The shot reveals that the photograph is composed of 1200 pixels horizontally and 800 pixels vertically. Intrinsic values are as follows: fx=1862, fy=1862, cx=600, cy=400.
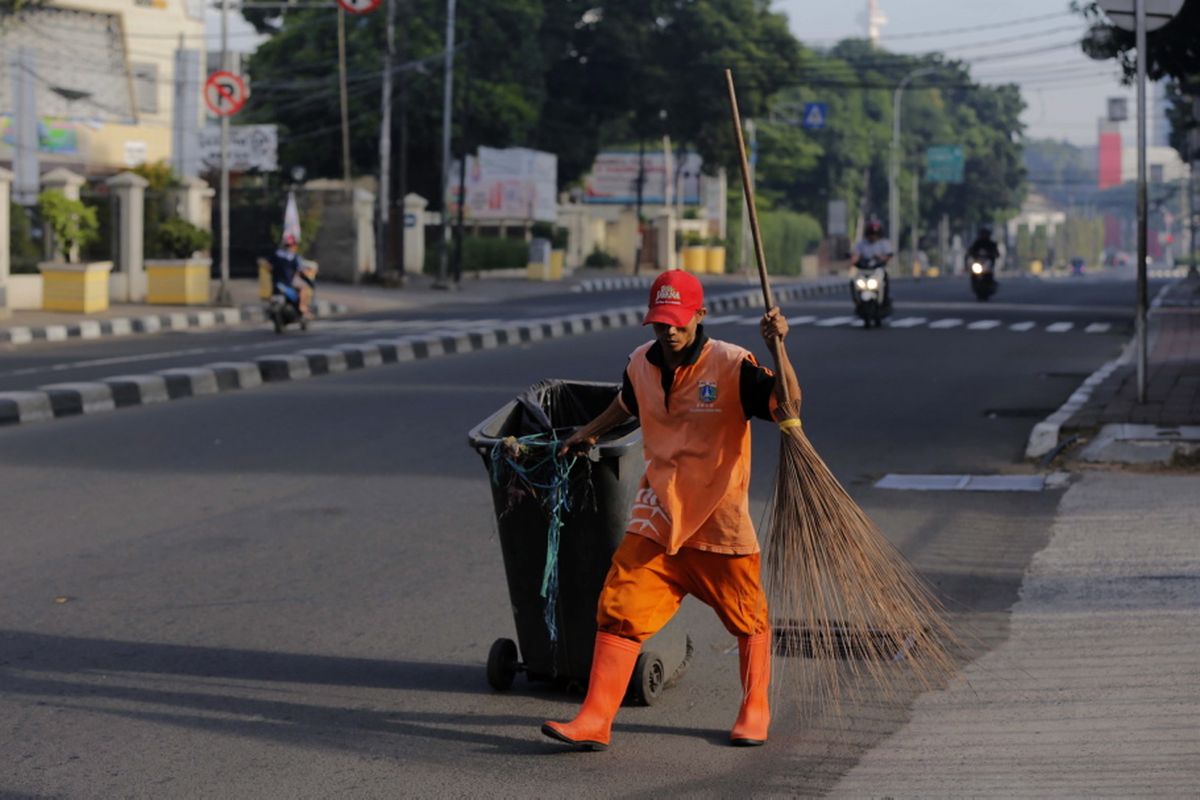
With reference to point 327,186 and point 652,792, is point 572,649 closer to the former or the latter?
point 652,792

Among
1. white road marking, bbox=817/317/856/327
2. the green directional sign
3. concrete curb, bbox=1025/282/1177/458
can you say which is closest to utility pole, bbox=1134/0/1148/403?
concrete curb, bbox=1025/282/1177/458

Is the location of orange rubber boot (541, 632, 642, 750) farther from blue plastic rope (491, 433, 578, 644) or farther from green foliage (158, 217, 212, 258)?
green foliage (158, 217, 212, 258)

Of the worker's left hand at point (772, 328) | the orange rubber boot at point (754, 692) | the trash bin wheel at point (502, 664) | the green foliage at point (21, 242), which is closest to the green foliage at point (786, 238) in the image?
the green foliage at point (21, 242)

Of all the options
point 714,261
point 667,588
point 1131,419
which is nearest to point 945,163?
point 714,261

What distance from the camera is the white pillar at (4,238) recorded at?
89.0 feet

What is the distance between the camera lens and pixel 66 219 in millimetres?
29719

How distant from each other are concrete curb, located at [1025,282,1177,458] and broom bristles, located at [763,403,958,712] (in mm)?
6682

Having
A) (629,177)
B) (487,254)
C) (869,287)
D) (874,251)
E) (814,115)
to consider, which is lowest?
(869,287)

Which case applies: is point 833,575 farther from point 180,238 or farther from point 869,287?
point 180,238

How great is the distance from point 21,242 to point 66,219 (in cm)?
86

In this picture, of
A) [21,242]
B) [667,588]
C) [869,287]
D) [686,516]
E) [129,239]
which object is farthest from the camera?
[129,239]

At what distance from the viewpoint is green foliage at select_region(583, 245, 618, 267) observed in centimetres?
6656

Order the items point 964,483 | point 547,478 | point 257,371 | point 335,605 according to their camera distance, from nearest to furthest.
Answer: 1. point 547,478
2. point 335,605
3. point 964,483
4. point 257,371

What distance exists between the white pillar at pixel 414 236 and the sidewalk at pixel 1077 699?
38.6 meters
